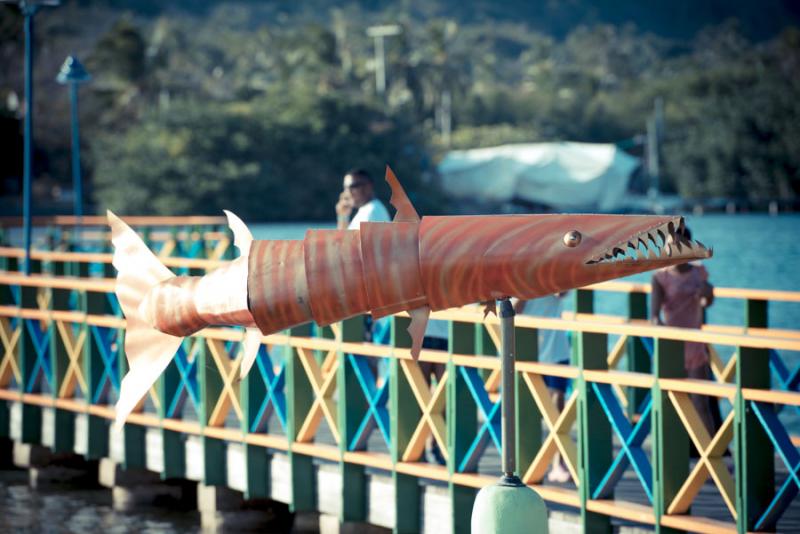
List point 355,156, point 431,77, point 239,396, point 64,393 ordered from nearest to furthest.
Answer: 1. point 239,396
2. point 64,393
3. point 355,156
4. point 431,77

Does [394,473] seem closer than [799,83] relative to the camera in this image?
Yes

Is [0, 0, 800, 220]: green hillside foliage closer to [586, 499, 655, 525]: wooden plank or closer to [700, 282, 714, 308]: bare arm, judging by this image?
[700, 282, 714, 308]: bare arm

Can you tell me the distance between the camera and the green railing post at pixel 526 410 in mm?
7141

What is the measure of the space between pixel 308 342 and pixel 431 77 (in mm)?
107729

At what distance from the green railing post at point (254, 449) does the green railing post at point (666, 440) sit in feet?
10.3

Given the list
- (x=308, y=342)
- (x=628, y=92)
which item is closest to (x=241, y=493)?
(x=308, y=342)

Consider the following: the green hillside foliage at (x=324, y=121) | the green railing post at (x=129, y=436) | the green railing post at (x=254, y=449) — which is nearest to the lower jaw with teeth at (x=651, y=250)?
the green railing post at (x=254, y=449)

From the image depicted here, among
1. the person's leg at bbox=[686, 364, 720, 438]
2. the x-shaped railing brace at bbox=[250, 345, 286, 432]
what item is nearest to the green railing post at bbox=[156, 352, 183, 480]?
the x-shaped railing brace at bbox=[250, 345, 286, 432]

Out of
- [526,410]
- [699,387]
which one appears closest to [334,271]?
[699,387]

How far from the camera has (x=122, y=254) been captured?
407 cm

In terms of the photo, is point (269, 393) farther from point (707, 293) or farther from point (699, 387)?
point (699, 387)

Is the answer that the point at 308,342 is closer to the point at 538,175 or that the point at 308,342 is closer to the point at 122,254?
the point at 122,254

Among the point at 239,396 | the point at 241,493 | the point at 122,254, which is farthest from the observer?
the point at 241,493

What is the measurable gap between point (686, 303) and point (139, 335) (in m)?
5.43
